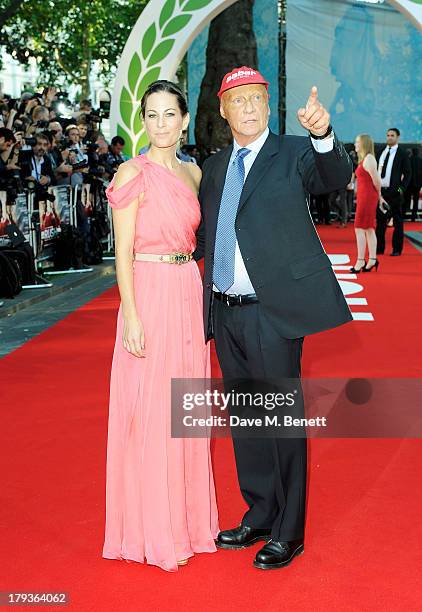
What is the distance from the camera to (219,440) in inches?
219

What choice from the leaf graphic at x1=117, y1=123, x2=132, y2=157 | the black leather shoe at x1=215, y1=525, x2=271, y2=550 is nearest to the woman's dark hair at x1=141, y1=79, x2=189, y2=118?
the black leather shoe at x1=215, y1=525, x2=271, y2=550

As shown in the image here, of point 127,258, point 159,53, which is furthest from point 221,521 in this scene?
point 159,53

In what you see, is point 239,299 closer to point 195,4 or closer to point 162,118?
point 162,118

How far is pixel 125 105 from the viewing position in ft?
51.1

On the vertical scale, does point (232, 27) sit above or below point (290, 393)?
above

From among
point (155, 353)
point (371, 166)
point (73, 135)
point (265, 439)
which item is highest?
point (73, 135)

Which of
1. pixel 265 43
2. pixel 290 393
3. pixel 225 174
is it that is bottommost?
pixel 290 393

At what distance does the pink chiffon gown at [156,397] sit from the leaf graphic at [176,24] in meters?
12.4

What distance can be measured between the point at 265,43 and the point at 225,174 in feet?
80.0

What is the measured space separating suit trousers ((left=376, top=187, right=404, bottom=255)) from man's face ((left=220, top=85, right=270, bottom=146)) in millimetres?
11801

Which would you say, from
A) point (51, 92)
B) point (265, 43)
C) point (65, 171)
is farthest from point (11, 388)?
point (265, 43)

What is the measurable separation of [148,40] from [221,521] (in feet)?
41.1

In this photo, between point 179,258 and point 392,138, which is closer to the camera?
point 179,258

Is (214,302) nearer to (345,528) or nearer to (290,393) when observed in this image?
(290,393)
